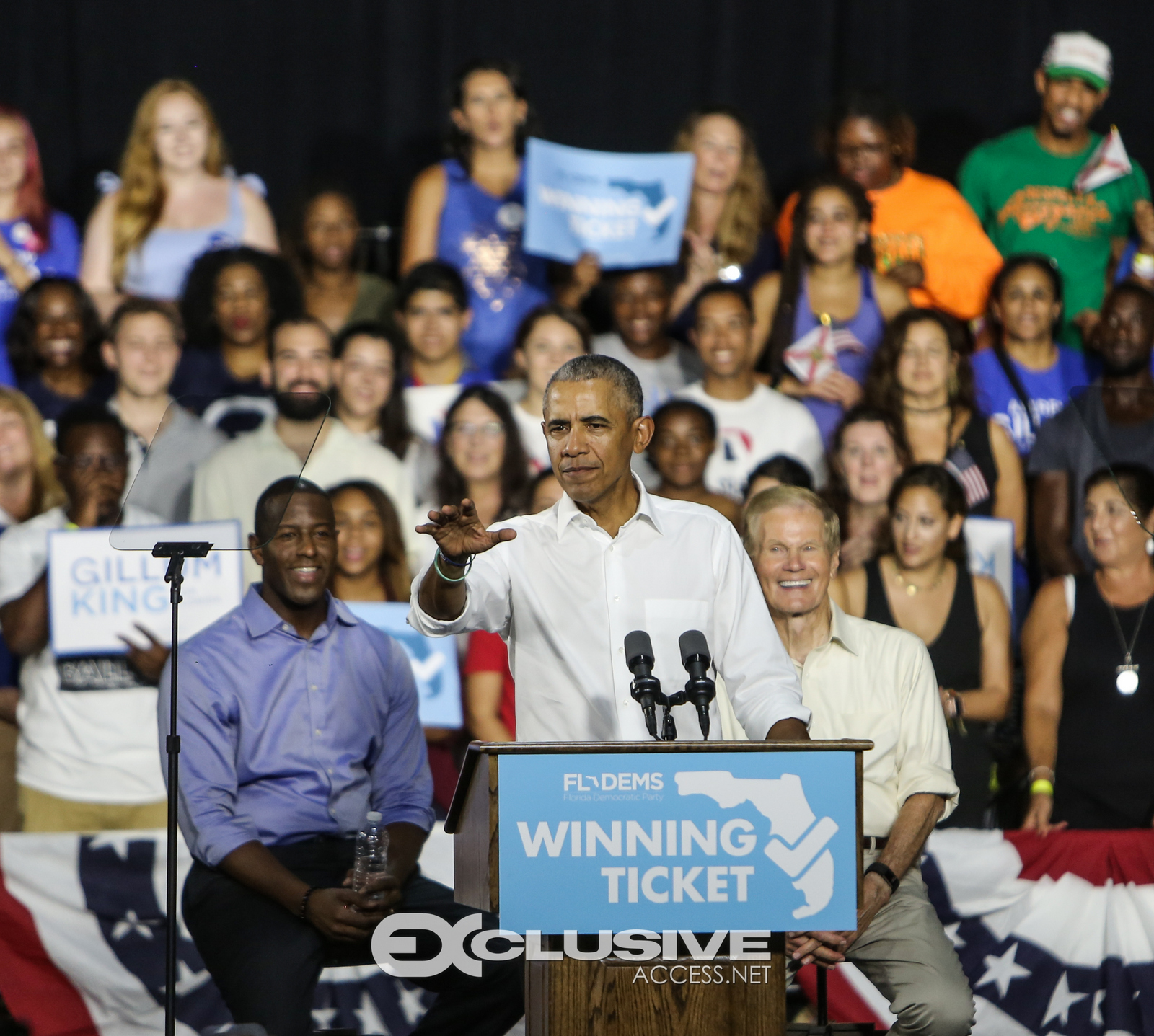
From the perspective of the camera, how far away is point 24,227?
6215 millimetres

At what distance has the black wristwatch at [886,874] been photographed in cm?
365

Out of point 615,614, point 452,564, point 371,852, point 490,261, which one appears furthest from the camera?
point 490,261

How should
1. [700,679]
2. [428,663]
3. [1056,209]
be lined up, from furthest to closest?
[1056,209] → [428,663] → [700,679]

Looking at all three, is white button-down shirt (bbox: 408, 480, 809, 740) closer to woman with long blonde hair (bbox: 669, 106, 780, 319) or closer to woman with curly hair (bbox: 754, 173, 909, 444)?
woman with curly hair (bbox: 754, 173, 909, 444)

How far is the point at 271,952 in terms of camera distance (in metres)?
3.57

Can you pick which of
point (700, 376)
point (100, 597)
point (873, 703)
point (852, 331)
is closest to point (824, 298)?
point (852, 331)

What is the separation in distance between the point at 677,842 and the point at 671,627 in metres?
0.74

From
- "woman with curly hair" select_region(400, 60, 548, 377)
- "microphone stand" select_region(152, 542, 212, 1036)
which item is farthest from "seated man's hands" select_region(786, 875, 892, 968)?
"woman with curly hair" select_region(400, 60, 548, 377)

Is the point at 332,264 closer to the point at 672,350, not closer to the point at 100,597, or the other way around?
the point at 672,350

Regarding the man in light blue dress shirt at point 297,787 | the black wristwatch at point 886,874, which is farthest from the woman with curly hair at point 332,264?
the black wristwatch at point 886,874

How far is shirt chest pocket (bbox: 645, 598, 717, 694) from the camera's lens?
3293mm

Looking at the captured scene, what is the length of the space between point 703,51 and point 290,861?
4705 mm

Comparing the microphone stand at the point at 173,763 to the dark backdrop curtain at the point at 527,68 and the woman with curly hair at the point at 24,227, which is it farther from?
the dark backdrop curtain at the point at 527,68

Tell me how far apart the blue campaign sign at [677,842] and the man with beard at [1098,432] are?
2.52 meters
